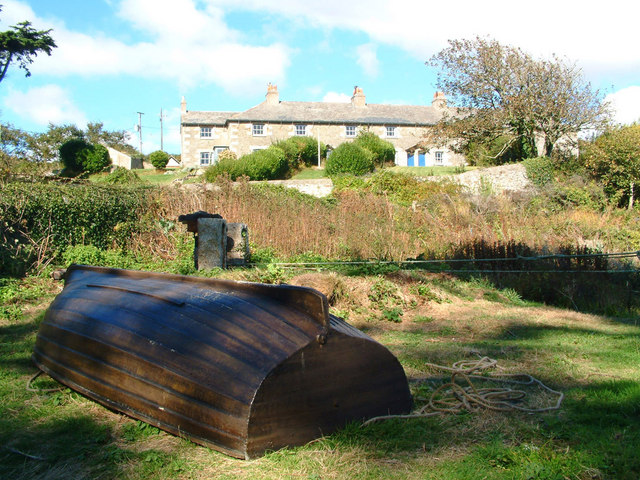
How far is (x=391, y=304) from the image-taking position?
8500mm

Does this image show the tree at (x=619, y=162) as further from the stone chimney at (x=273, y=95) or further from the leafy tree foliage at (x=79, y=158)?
the leafy tree foliage at (x=79, y=158)

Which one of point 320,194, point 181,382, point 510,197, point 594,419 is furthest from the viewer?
point 320,194

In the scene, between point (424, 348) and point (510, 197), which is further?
point (510, 197)

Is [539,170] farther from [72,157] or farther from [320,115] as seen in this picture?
[72,157]

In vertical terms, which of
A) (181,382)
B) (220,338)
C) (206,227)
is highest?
(206,227)

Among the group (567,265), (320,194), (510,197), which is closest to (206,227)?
(567,265)

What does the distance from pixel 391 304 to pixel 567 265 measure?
4.51m

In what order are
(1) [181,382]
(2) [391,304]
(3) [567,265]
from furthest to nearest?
(3) [567,265]
(2) [391,304]
(1) [181,382]

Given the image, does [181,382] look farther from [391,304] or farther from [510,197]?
[510,197]

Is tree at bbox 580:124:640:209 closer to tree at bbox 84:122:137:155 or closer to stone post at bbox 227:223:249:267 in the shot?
stone post at bbox 227:223:249:267

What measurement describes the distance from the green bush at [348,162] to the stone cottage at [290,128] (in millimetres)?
11247

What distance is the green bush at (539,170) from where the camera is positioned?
24438 millimetres

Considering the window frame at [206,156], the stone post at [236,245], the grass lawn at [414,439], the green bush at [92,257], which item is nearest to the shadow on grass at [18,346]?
the grass lawn at [414,439]

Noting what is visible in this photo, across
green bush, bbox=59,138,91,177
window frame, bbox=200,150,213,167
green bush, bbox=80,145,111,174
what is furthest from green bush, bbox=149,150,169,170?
green bush, bbox=59,138,91,177
